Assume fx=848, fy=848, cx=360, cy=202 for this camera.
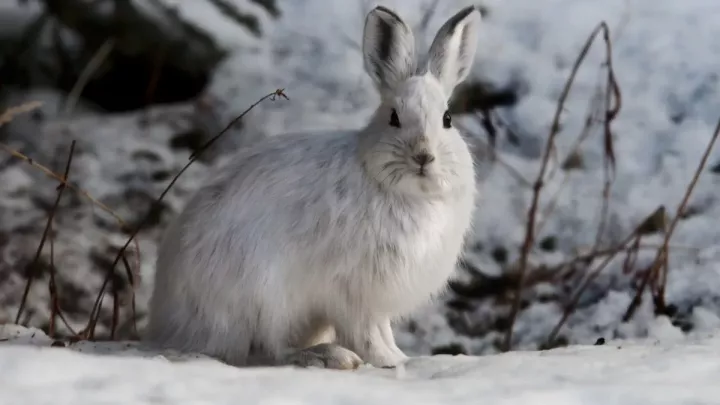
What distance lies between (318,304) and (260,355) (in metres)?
0.10

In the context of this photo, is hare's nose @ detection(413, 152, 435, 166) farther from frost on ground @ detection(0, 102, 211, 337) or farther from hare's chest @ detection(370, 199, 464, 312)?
frost on ground @ detection(0, 102, 211, 337)

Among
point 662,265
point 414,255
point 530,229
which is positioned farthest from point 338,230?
point 662,265

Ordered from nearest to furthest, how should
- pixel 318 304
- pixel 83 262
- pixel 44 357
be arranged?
pixel 44 357 < pixel 318 304 < pixel 83 262

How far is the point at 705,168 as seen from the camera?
164cm

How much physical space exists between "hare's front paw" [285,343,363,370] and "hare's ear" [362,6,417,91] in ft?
1.12

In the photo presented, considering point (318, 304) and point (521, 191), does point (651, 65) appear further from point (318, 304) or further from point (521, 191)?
point (318, 304)

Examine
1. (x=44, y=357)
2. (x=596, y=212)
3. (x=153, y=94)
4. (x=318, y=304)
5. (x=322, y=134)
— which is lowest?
(x=44, y=357)

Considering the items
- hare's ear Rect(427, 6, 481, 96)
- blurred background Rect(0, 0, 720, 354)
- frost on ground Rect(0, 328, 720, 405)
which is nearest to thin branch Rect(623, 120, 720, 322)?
blurred background Rect(0, 0, 720, 354)

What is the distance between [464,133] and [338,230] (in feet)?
2.31

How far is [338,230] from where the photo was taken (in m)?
1.03

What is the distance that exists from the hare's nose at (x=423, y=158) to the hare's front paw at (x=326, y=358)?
0.25 m

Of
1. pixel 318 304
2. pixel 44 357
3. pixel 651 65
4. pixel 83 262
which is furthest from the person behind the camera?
pixel 651 65

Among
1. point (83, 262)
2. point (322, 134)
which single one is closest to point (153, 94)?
point (83, 262)

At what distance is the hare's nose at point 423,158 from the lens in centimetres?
99
